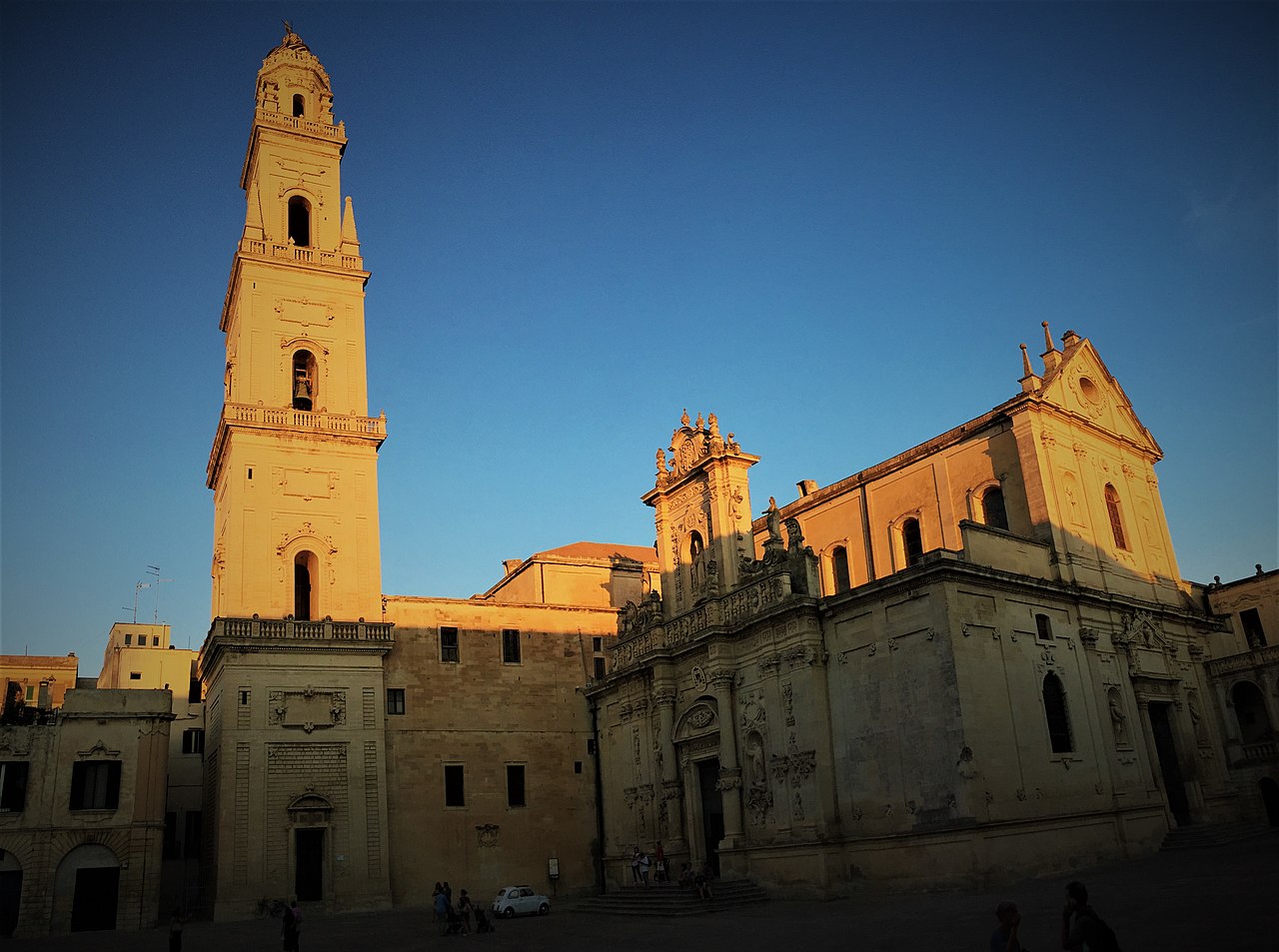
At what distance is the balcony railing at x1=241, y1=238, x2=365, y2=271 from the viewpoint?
39000mm

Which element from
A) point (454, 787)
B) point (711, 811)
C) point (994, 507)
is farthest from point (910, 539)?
point (454, 787)

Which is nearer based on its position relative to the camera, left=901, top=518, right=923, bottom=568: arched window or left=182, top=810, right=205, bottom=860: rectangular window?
left=901, top=518, right=923, bottom=568: arched window

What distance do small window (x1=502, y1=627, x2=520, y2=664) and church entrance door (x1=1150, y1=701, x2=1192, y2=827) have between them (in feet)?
71.2

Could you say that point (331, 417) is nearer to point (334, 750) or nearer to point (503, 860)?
point (334, 750)

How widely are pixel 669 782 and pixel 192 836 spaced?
20.8 meters

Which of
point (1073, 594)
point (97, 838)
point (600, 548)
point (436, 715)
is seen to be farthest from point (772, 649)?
point (600, 548)

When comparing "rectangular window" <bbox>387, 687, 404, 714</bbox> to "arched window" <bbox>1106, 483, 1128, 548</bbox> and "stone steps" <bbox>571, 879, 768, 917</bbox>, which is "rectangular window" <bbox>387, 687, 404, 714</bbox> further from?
"arched window" <bbox>1106, 483, 1128, 548</bbox>

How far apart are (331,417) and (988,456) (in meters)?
22.5

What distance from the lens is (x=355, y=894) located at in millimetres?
32531

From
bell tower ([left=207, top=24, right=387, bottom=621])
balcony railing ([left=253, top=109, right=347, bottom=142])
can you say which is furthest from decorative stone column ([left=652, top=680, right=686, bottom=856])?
balcony railing ([left=253, top=109, right=347, bottom=142])

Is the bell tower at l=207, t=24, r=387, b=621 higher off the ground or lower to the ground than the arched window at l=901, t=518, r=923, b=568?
higher

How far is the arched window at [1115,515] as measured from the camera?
3247 centimetres

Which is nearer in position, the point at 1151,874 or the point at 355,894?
the point at 1151,874

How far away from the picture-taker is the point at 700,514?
34000 mm
